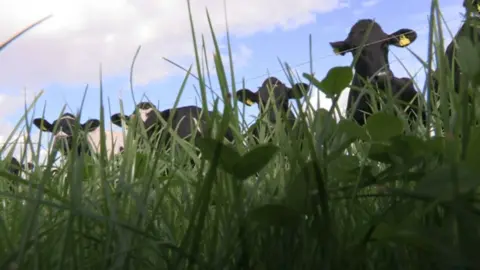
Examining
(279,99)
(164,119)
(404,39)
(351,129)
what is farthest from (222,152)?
(404,39)

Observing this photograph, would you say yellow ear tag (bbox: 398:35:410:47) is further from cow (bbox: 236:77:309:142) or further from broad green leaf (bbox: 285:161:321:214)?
broad green leaf (bbox: 285:161:321:214)

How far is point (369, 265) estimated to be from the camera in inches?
21.4

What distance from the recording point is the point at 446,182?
44cm

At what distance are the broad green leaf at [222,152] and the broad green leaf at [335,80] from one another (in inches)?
3.6

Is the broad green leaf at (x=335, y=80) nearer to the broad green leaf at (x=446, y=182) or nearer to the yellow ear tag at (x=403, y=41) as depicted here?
the broad green leaf at (x=446, y=182)

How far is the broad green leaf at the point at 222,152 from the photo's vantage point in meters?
0.52

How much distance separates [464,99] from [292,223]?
0.54ft

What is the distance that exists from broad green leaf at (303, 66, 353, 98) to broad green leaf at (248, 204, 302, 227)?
0.12 meters

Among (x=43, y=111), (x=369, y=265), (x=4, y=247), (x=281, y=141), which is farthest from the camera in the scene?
(x=43, y=111)

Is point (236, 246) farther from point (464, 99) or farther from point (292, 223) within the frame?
point (464, 99)

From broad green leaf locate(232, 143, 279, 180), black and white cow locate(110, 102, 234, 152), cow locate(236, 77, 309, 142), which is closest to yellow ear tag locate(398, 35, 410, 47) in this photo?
black and white cow locate(110, 102, 234, 152)

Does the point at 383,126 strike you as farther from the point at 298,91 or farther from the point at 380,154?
the point at 298,91

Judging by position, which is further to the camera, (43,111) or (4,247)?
(43,111)

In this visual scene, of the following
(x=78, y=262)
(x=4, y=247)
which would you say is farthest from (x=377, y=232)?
(x=4, y=247)
